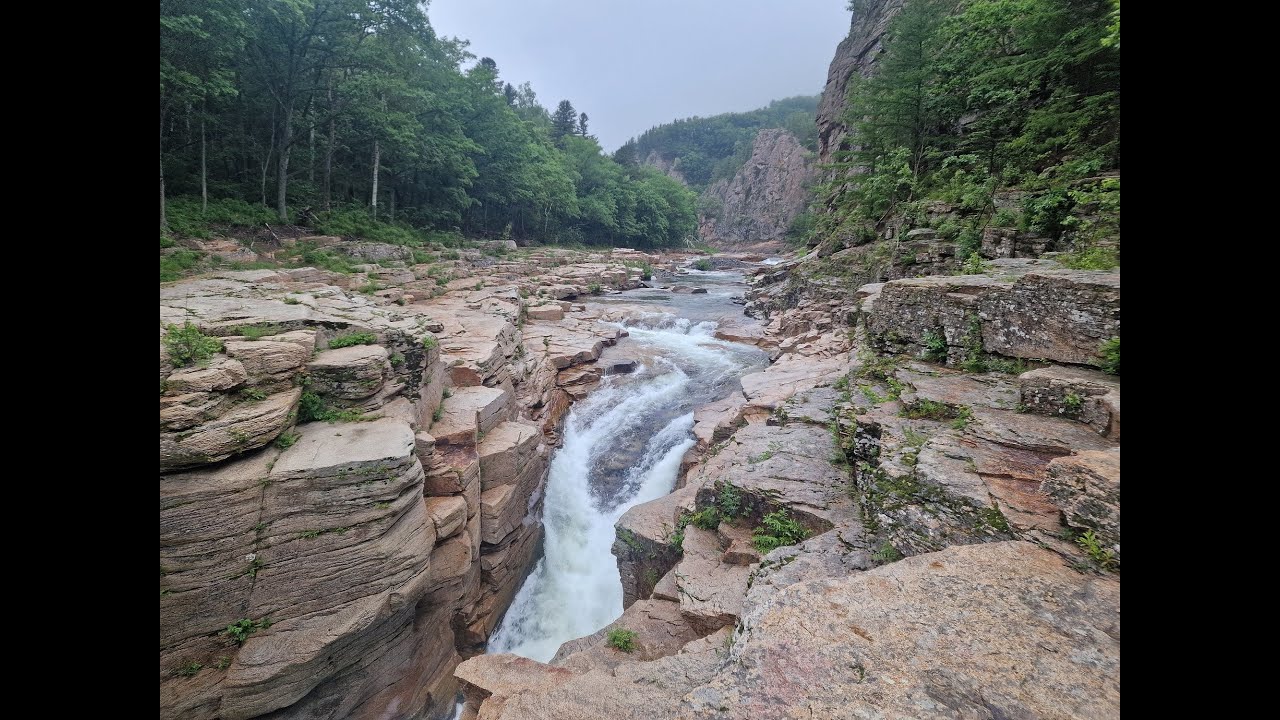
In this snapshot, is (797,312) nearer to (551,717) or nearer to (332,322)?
(332,322)

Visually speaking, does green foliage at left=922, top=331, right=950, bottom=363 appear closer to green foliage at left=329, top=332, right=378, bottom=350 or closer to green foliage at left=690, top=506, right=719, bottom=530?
green foliage at left=690, top=506, right=719, bottom=530

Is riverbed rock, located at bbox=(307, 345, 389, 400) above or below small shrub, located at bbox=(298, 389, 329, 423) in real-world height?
above

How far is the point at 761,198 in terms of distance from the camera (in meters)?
87.2

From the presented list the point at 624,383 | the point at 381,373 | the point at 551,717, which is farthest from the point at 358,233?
the point at 551,717

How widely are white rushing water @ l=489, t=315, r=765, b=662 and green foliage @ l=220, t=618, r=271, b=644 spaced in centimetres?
369

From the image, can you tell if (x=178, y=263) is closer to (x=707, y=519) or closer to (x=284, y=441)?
(x=284, y=441)

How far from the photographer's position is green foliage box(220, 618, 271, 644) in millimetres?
5133

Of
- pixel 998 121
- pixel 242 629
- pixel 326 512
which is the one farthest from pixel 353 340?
pixel 998 121

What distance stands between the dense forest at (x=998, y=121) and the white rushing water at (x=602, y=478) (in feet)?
24.3

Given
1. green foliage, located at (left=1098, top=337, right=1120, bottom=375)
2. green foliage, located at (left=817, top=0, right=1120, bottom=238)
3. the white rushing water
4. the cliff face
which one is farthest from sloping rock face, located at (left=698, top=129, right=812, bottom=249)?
green foliage, located at (left=1098, top=337, right=1120, bottom=375)

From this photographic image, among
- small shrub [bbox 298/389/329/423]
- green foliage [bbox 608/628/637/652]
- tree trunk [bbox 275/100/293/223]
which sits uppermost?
tree trunk [bbox 275/100/293/223]
